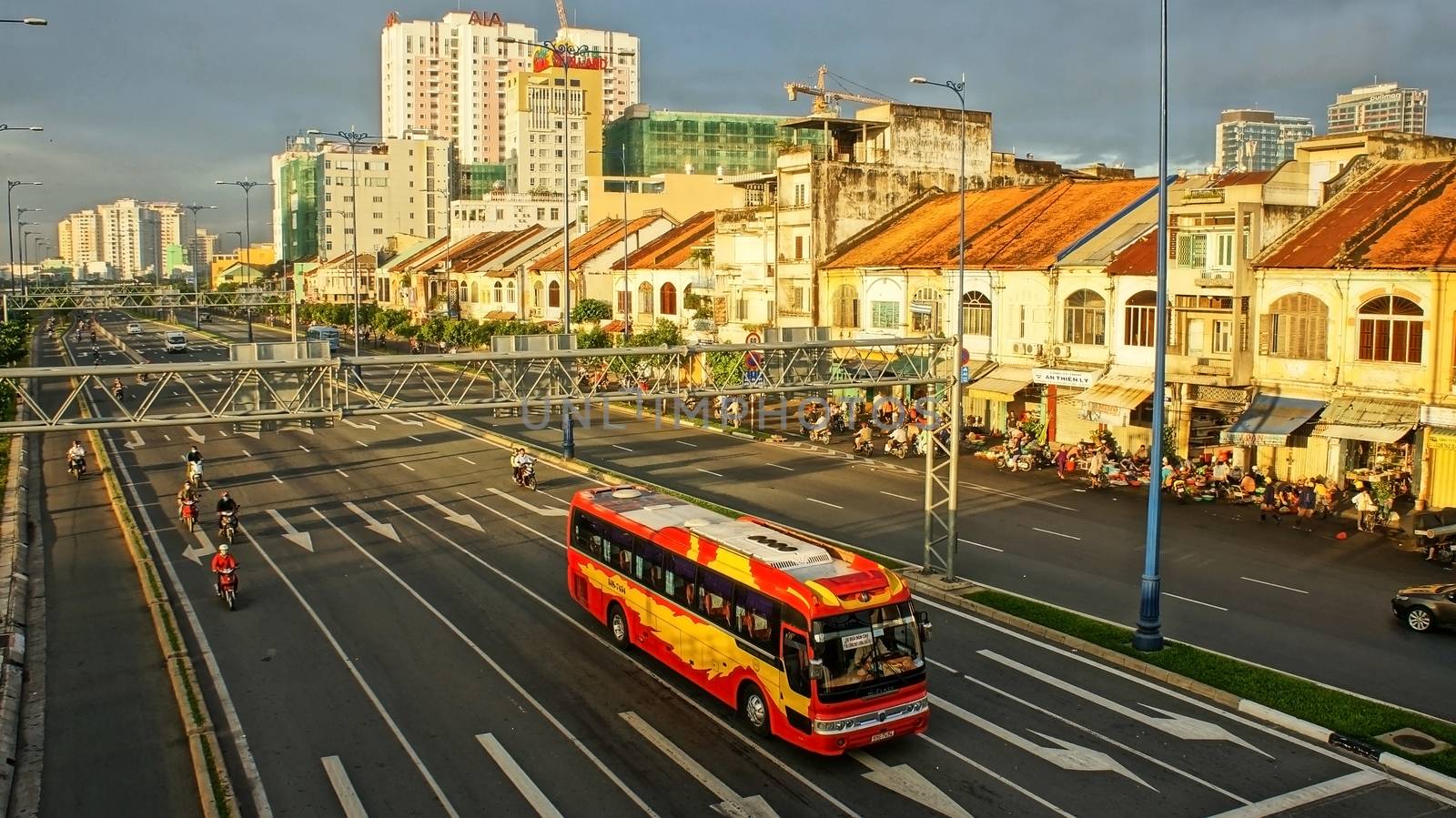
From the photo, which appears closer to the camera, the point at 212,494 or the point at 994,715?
the point at 994,715

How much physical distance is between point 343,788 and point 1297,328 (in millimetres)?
33865

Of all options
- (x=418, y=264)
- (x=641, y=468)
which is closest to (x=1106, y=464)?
(x=641, y=468)

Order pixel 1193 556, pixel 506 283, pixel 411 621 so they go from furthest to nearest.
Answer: pixel 506 283 < pixel 1193 556 < pixel 411 621

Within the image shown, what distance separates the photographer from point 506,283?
96.2m

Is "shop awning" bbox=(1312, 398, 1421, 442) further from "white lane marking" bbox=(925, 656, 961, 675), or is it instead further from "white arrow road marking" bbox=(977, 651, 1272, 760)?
"white lane marking" bbox=(925, 656, 961, 675)

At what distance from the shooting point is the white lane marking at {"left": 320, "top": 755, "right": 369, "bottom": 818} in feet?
52.0

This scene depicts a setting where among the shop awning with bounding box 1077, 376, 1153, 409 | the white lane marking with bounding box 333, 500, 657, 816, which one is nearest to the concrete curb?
the white lane marking with bounding box 333, 500, 657, 816

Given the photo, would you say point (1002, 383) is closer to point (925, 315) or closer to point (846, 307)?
point (925, 315)

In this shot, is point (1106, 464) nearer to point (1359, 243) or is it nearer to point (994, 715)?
point (1359, 243)

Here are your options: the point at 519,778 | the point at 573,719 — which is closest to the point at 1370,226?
the point at 573,719

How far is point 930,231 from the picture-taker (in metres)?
57.6

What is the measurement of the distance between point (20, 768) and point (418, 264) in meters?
107

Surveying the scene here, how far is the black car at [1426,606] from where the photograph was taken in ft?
77.5

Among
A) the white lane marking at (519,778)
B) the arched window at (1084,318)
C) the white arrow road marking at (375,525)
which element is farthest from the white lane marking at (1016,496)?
the white lane marking at (519,778)
